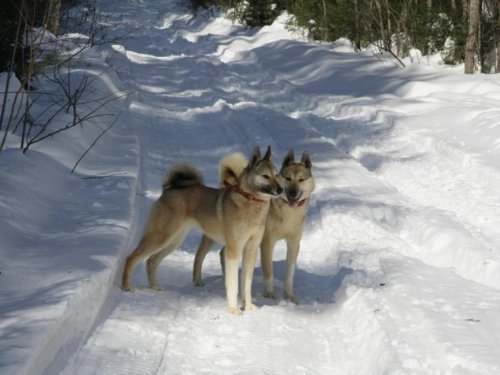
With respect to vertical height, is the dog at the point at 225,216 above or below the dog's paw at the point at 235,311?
above

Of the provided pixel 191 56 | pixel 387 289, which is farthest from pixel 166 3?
pixel 387 289

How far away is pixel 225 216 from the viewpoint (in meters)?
5.62

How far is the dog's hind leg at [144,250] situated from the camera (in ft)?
19.1

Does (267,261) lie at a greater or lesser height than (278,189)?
lesser

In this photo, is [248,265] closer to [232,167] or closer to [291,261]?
[291,261]

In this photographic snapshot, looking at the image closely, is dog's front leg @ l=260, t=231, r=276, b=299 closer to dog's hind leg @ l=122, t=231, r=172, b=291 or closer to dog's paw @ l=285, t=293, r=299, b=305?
dog's paw @ l=285, t=293, r=299, b=305

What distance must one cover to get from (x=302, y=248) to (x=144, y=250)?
7.13 feet

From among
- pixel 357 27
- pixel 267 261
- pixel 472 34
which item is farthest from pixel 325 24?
pixel 267 261

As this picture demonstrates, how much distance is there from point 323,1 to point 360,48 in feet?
8.15

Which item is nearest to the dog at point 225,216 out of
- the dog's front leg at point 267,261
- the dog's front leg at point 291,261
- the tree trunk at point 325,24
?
the dog's front leg at point 267,261

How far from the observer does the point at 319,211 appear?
26.8 feet

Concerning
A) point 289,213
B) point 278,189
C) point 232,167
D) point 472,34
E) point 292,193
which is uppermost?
point 472,34

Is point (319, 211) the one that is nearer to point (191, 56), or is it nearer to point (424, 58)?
point (424, 58)

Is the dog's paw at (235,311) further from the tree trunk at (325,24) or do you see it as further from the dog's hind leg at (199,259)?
the tree trunk at (325,24)
